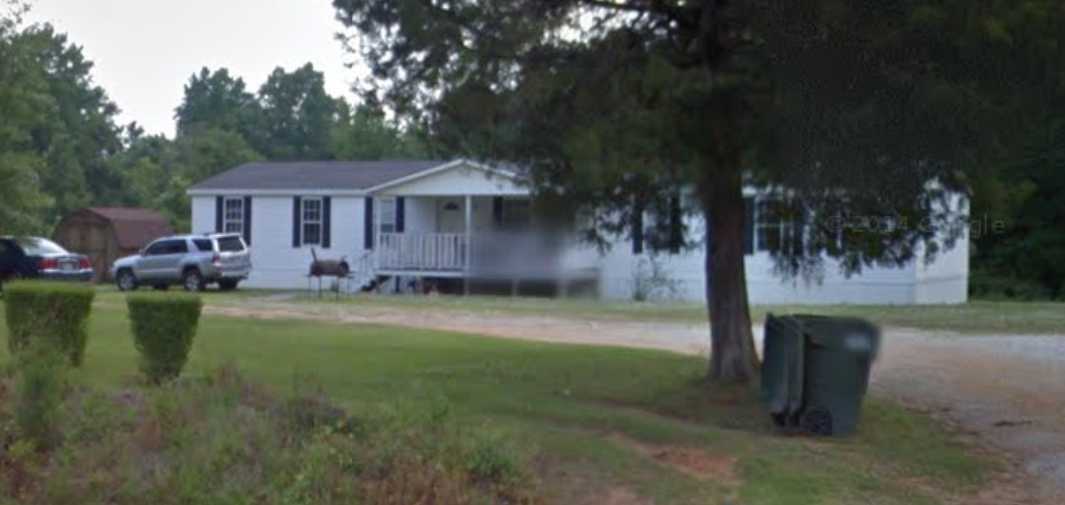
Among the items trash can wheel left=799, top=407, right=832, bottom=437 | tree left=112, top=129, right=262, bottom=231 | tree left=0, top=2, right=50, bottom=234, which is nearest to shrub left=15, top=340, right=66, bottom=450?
trash can wheel left=799, top=407, right=832, bottom=437

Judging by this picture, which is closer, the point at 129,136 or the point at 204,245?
the point at 204,245

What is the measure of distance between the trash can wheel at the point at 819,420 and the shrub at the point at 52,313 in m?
6.89

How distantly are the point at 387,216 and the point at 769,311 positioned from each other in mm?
15877

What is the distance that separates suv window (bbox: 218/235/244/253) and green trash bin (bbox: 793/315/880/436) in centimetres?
2861

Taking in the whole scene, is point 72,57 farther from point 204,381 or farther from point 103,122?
point 204,381

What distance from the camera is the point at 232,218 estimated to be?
4397 cm

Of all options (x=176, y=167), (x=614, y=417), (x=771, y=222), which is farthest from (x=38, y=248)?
(x=176, y=167)

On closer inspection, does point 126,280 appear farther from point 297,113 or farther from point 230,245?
point 297,113

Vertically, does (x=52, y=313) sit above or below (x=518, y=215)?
below

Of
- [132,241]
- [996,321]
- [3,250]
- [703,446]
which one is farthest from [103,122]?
[703,446]

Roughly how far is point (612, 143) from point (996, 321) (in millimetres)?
16715

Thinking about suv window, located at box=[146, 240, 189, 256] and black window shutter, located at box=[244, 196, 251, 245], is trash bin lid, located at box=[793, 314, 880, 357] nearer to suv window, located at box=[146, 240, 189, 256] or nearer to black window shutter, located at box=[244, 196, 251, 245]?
suv window, located at box=[146, 240, 189, 256]

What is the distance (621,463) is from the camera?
35.6ft

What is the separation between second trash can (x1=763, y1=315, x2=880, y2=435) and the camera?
1262 centimetres
